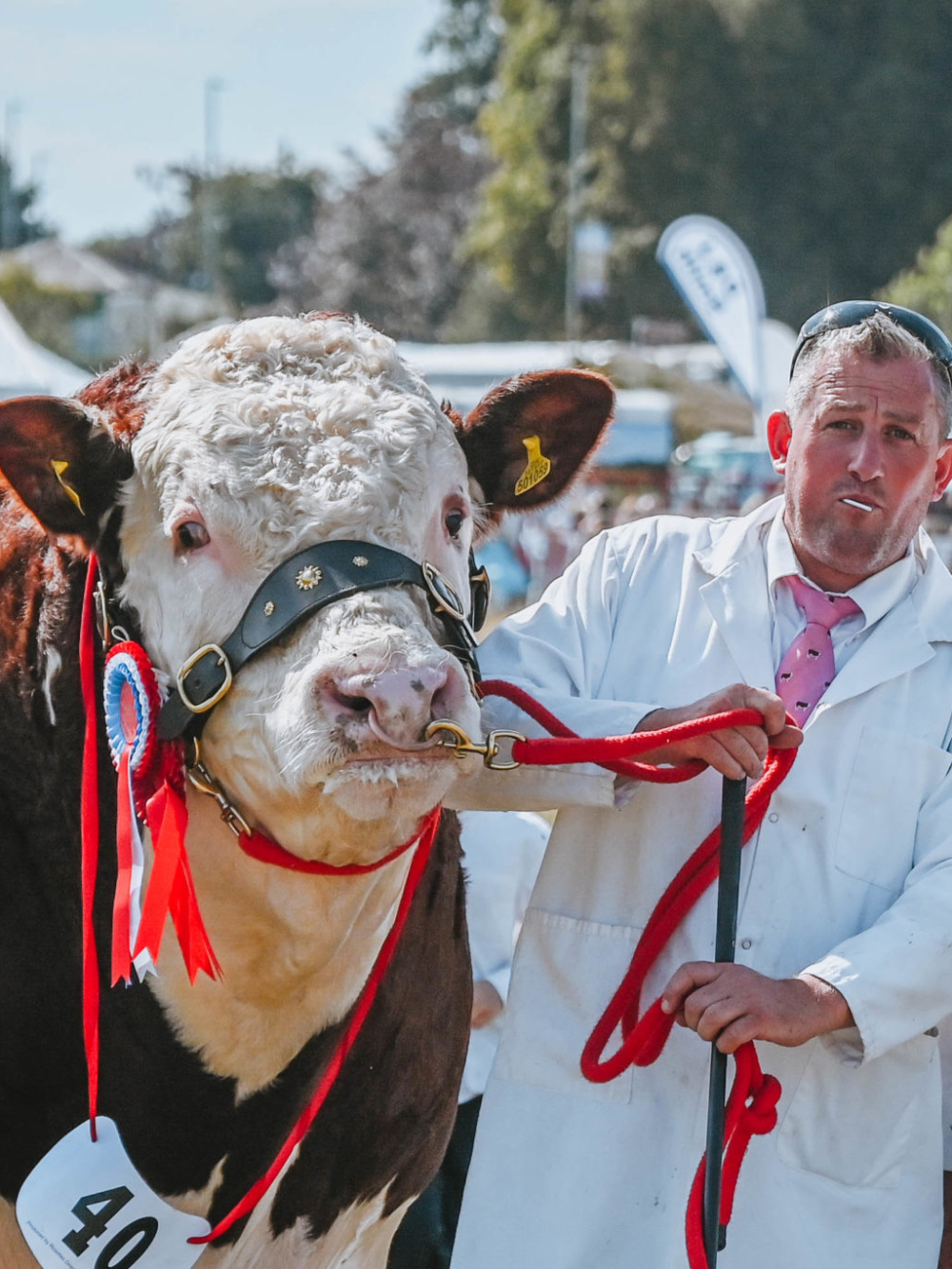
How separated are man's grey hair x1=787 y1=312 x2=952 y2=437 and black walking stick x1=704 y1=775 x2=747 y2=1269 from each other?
0.74m

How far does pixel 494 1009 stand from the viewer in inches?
155

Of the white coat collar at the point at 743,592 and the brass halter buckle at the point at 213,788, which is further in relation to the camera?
the white coat collar at the point at 743,592

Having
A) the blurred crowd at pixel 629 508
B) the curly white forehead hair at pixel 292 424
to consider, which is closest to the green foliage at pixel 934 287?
the blurred crowd at pixel 629 508

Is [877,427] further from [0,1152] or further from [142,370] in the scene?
[0,1152]

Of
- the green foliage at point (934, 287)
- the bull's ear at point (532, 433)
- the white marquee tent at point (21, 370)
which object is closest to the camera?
the bull's ear at point (532, 433)

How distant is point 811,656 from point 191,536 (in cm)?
108

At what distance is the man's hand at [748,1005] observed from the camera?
260 centimetres

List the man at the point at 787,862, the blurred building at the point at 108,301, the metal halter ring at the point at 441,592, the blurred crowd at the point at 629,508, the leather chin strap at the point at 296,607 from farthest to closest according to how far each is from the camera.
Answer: the blurred building at the point at 108,301
the blurred crowd at the point at 629,508
the man at the point at 787,862
the metal halter ring at the point at 441,592
the leather chin strap at the point at 296,607

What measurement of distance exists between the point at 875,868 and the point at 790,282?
41.9m

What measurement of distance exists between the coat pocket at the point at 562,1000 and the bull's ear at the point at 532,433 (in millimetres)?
763

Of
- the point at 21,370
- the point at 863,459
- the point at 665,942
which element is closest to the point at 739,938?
the point at 665,942

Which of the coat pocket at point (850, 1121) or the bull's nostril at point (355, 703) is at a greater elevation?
the bull's nostril at point (355, 703)

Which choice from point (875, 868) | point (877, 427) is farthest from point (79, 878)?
point (877, 427)

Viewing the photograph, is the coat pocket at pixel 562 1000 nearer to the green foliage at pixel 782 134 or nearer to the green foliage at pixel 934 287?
the green foliage at pixel 934 287
